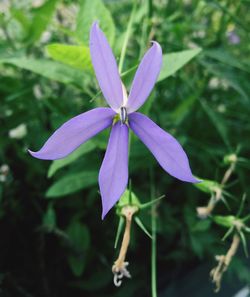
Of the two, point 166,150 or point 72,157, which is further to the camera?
point 72,157

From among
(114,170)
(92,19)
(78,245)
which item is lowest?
(78,245)

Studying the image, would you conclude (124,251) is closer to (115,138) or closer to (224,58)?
(115,138)

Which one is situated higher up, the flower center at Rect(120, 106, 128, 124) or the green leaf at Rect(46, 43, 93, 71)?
the green leaf at Rect(46, 43, 93, 71)

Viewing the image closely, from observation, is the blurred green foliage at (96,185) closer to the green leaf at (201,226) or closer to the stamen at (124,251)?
the green leaf at (201,226)

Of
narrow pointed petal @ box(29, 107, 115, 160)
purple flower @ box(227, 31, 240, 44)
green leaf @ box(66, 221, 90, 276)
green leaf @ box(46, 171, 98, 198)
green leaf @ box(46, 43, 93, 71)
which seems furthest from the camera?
purple flower @ box(227, 31, 240, 44)

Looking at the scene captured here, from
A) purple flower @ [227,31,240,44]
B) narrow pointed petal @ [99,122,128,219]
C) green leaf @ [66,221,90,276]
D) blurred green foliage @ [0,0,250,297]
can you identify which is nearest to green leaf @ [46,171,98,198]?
blurred green foliage @ [0,0,250,297]

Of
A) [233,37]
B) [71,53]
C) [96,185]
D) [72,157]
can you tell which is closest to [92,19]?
[71,53]

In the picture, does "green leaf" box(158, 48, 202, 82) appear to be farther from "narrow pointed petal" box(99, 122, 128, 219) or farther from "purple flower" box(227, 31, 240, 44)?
"purple flower" box(227, 31, 240, 44)
